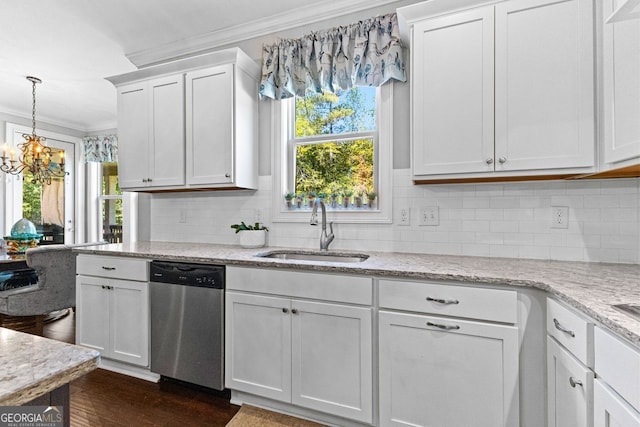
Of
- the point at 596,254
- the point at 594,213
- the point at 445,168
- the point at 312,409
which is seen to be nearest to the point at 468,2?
the point at 445,168

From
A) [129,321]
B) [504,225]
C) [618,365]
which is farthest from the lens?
[129,321]

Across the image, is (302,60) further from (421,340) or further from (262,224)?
(421,340)

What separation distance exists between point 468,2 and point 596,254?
1571 mm

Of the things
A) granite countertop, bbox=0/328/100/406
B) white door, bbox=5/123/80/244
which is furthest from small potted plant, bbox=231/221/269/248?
white door, bbox=5/123/80/244

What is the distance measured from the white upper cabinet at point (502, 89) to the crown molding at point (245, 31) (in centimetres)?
66

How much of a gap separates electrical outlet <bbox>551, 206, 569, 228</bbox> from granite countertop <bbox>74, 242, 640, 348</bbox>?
0.72ft

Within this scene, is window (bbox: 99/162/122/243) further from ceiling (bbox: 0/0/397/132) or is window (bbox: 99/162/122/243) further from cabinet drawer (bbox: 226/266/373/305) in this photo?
cabinet drawer (bbox: 226/266/373/305)

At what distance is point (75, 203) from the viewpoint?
5648 millimetres

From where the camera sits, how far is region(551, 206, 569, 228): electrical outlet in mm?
1988

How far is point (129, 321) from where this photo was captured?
240 cm

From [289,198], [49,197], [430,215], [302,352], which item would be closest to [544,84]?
[430,215]

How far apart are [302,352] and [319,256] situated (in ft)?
2.33

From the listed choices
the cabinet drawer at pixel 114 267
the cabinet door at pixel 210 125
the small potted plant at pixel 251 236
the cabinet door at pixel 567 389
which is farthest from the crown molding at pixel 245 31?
the cabinet door at pixel 567 389

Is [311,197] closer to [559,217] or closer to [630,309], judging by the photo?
[559,217]
